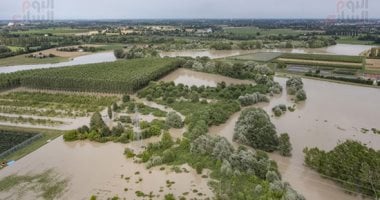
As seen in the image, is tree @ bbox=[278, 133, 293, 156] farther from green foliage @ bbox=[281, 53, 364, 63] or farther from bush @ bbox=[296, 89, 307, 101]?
green foliage @ bbox=[281, 53, 364, 63]

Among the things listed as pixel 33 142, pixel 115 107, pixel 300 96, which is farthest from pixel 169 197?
pixel 300 96

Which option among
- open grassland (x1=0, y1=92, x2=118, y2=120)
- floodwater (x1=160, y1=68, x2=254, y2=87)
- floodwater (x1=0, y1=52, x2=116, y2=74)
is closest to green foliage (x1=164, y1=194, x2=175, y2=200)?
open grassland (x1=0, y1=92, x2=118, y2=120)

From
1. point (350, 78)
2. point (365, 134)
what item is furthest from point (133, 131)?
point (350, 78)

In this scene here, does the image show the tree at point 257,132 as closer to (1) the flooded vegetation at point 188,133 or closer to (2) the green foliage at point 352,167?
(1) the flooded vegetation at point 188,133

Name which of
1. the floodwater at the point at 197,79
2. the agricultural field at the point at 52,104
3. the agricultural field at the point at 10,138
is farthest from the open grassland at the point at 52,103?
the floodwater at the point at 197,79

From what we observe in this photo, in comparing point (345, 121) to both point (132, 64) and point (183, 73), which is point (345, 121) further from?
point (132, 64)
